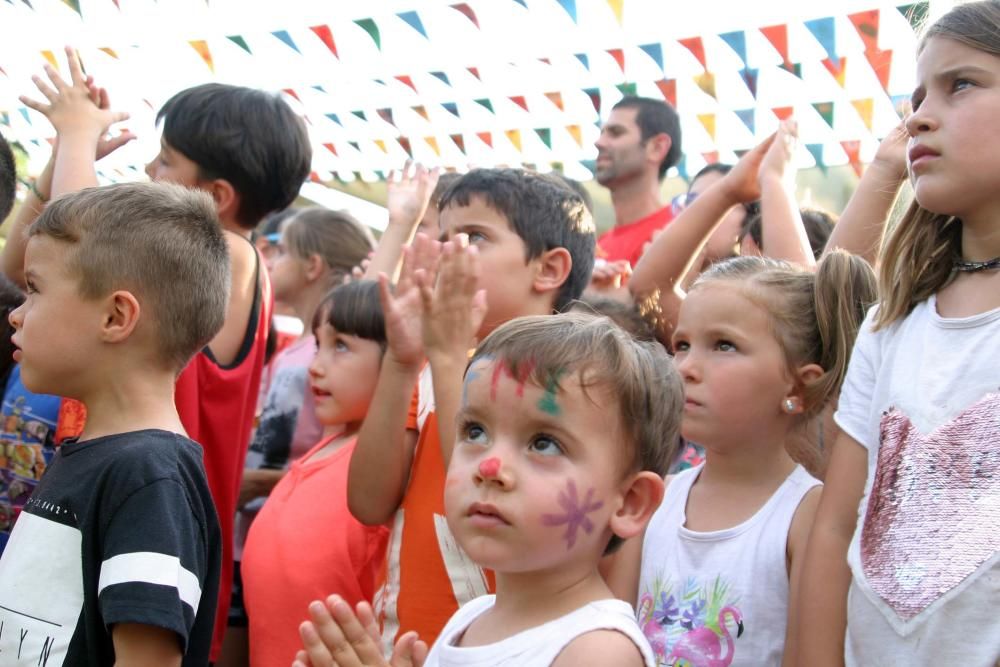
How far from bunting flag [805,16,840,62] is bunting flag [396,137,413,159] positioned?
362cm

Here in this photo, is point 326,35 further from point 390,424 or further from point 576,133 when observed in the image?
point 390,424

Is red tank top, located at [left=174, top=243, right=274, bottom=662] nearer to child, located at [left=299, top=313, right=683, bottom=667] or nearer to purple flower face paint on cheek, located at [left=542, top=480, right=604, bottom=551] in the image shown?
child, located at [left=299, top=313, right=683, bottom=667]

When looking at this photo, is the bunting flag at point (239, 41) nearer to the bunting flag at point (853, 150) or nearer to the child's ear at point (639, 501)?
the bunting flag at point (853, 150)

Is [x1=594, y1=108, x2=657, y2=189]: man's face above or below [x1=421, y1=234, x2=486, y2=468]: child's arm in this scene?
below

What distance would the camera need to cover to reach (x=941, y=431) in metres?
1.93

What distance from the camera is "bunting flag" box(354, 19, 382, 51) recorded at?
7.06m

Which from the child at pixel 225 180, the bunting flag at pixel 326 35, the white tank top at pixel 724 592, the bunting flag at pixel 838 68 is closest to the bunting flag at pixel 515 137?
the bunting flag at pixel 326 35

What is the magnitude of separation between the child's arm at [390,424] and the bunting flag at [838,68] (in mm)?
3976

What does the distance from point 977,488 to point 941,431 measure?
0.12 metres

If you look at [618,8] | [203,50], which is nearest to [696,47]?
[618,8]

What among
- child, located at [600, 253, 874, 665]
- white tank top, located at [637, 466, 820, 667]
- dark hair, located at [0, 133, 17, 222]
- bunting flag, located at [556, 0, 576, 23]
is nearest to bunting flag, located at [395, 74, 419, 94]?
bunting flag, located at [556, 0, 576, 23]

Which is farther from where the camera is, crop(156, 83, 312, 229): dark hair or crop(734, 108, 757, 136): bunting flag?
crop(734, 108, 757, 136): bunting flag

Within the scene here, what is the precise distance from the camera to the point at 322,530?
123 inches

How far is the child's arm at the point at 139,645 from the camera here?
1.93 meters
